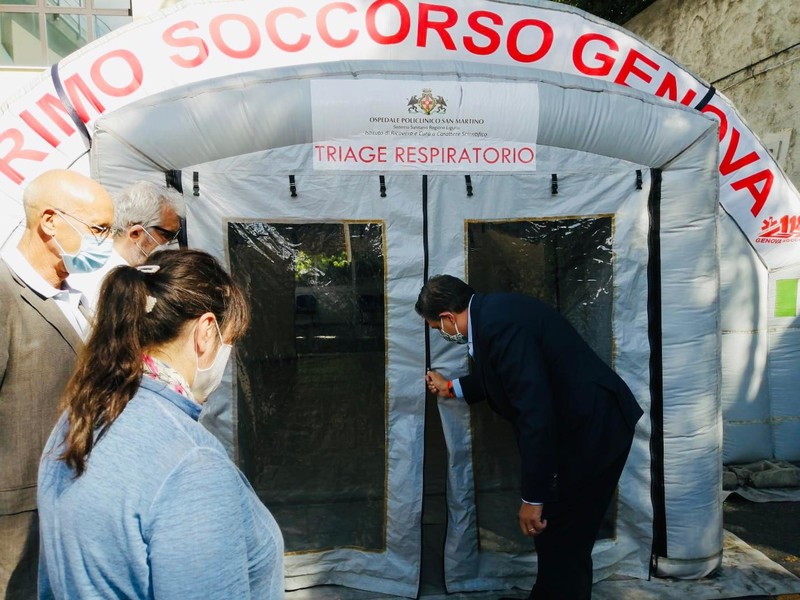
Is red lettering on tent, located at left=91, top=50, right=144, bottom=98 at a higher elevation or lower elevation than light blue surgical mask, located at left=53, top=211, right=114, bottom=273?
higher

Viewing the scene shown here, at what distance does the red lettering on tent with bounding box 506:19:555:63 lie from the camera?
3.65 m

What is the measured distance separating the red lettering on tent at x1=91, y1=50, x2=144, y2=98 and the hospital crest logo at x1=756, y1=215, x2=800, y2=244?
4.53 metres

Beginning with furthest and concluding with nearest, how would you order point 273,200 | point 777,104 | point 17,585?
point 777,104, point 273,200, point 17,585

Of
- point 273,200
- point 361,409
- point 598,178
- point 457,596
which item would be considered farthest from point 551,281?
point 457,596

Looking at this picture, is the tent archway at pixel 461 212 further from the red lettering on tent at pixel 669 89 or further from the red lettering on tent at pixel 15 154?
the red lettering on tent at pixel 15 154

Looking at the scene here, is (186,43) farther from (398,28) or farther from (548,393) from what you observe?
(548,393)

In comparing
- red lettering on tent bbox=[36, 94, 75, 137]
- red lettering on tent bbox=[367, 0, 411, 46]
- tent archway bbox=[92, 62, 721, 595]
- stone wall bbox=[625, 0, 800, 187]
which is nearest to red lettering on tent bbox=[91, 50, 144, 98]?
red lettering on tent bbox=[36, 94, 75, 137]

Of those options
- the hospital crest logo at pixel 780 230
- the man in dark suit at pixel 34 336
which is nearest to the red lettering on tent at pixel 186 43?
the man in dark suit at pixel 34 336

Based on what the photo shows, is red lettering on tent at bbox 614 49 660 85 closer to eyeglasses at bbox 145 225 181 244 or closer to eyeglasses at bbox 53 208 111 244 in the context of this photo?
eyeglasses at bbox 145 225 181 244

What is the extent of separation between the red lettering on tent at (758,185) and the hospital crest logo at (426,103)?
2.59 m

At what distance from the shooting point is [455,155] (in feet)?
9.83

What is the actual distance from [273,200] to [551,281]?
159 cm

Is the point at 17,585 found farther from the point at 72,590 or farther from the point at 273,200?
the point at 273,200

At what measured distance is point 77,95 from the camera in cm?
324
